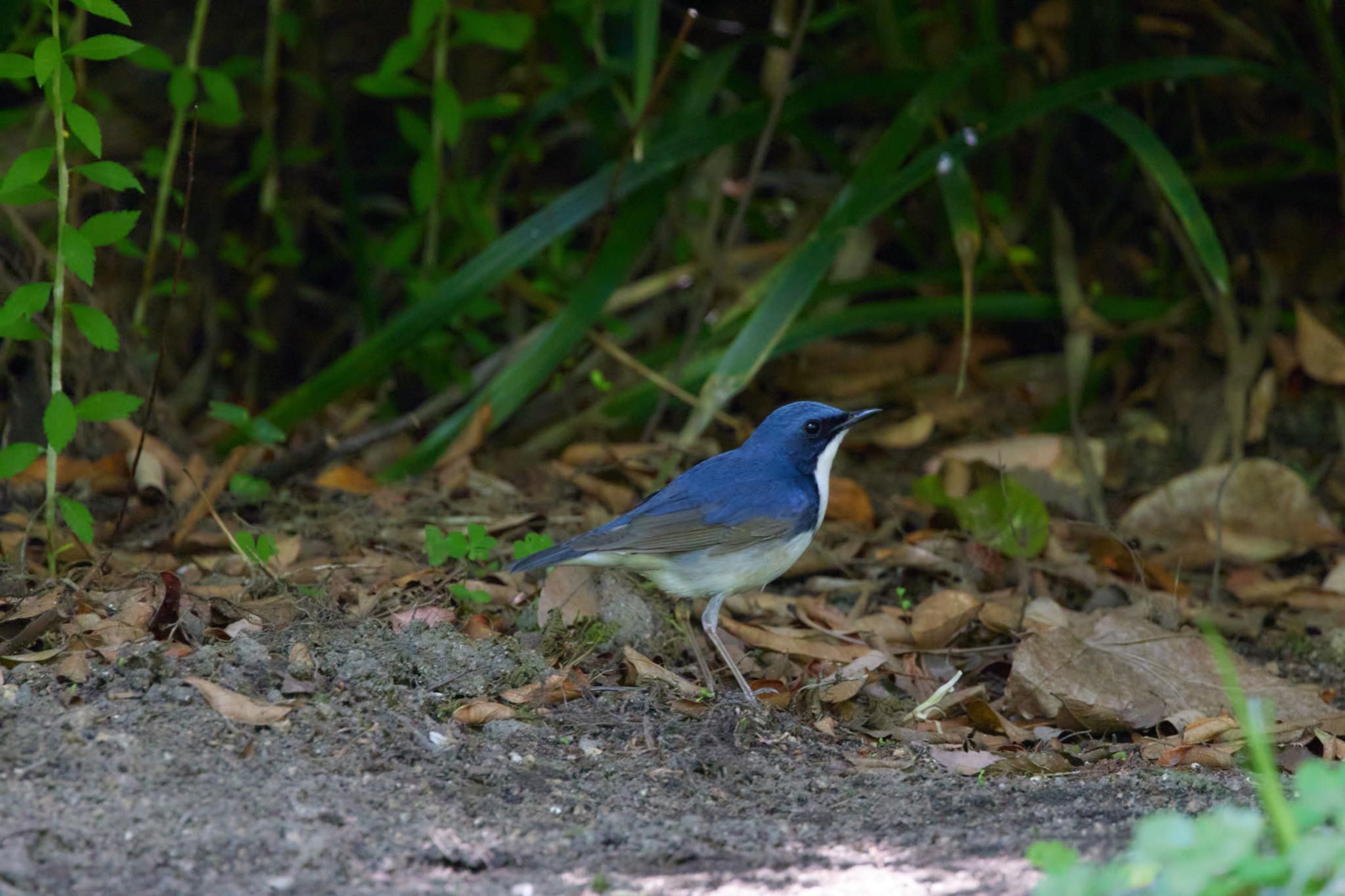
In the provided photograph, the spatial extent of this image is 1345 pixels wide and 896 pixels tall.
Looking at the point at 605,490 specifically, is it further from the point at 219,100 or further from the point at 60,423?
the point at 60,423

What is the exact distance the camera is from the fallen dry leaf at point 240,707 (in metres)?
3.37

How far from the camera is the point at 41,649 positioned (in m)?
3.60

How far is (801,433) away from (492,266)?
1434 millimetres

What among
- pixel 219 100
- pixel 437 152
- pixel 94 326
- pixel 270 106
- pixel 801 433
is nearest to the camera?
pixel 94 326

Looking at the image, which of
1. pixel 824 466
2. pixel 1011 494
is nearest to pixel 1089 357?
pixel 1011 494

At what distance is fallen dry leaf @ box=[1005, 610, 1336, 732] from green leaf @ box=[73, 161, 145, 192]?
2.86 m

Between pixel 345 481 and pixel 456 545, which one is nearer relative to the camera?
pixel 456 545

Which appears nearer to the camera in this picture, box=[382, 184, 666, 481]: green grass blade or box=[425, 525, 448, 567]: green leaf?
box=[425, 525, 448, 567]: green leaf

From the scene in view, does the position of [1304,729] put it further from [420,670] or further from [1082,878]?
[420,670]

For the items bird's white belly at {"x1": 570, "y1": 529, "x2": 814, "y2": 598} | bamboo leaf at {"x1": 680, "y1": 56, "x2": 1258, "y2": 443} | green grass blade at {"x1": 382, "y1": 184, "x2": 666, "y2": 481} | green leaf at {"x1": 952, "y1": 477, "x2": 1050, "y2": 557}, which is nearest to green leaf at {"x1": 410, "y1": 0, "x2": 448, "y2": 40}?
green grass blade at {"x1": 382, "y1": 184, "x2": 666, "y2": 481}

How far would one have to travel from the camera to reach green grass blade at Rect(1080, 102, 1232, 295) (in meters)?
5.06

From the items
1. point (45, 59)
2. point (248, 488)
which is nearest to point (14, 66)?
point (45, 59)

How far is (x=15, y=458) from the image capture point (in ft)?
12.9

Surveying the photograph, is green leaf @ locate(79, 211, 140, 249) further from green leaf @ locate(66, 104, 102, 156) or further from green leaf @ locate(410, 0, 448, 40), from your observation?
green leaf @ locate(410, 0, 448, 40)
